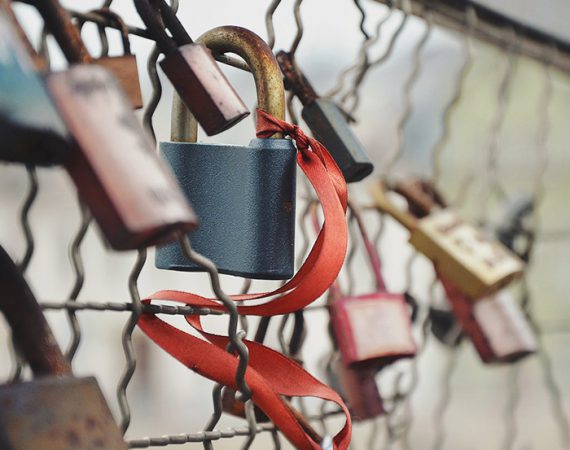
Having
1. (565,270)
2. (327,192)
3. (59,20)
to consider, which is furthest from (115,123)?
(565,270)

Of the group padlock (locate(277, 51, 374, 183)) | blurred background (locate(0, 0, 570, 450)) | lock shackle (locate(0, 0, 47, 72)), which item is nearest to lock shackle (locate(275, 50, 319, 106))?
padlock (locate(277, 51, 374, 183))

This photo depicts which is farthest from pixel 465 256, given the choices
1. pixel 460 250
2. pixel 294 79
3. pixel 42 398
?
pixel 42 398

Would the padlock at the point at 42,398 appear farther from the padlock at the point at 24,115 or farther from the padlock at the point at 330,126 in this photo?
the padlock at the point at 330,126

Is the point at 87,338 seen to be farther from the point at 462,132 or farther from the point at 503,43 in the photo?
the point at 503,43

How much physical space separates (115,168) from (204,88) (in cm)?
16

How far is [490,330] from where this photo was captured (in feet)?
3.61

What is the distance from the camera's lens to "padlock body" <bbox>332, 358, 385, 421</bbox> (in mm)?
873

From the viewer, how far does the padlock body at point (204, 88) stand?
0.48 m

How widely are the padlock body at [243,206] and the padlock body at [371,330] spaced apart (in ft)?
0.91

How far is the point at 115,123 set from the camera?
342mm

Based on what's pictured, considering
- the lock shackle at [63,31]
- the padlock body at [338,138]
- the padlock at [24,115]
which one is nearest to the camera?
the padlock at [24,115]

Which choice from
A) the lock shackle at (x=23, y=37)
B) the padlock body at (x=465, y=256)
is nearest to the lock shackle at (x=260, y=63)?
the lock shackle at (x=23, y=37)

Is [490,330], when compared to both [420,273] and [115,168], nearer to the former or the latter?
[115,168]

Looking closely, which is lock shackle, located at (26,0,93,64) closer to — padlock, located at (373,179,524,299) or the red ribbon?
the red ribbon
